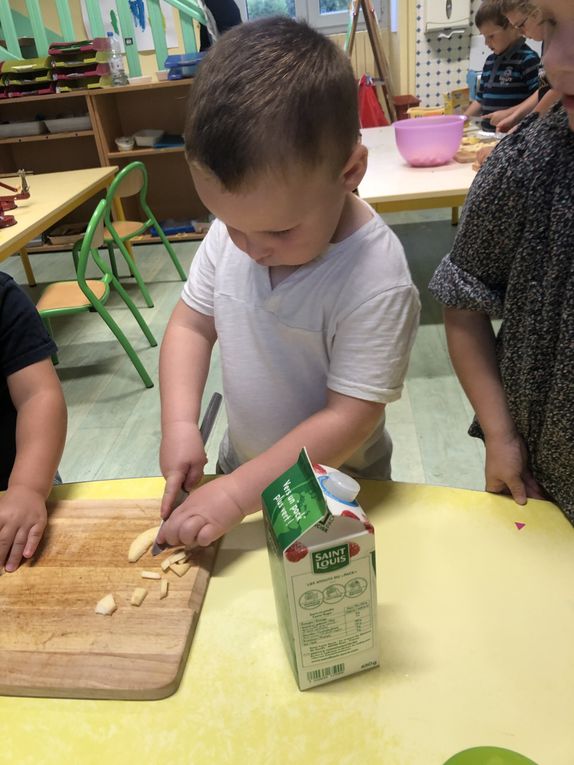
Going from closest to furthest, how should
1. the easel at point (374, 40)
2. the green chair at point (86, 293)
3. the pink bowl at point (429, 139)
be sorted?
the pink bowl at point (429, 139)
the green chair at point (86, 293)
the easel at point (374, 40)

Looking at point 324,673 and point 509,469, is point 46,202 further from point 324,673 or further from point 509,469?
point 324,673

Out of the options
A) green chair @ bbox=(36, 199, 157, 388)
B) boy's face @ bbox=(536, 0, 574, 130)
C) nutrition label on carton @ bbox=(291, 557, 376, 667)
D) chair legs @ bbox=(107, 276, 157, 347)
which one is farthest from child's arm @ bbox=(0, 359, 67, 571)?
chair legs @ bbox=(107, 276, 157, 347)

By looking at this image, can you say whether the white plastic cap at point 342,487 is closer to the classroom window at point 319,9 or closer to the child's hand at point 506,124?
the child's hand at point 506,124

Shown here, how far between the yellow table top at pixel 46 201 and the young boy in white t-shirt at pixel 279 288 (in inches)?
57.7

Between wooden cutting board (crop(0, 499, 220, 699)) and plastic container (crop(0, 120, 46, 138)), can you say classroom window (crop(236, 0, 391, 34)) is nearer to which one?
plastic container (crop(0, 120, 46, 138))

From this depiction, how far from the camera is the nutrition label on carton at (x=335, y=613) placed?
0.41m

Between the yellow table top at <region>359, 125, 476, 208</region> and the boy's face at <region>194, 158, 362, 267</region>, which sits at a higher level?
the boy's face at <region>194, 158, 362, 267</region>

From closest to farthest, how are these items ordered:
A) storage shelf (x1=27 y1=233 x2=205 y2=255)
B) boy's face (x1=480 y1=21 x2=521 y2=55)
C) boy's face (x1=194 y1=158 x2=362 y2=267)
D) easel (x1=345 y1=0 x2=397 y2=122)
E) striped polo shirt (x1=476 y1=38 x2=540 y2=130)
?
1. boy's face (x1=194 y1=158 x2=362 y2=267)
2. boy's face (x1=480 y1=21 x2=521 y2=55)
3. striped polo shirt (x1=476 y1=38 x2=540 y2=130)
4. easel (x1=345 y1=0 x2=397 y2=122)
5. storage shelf (x1=27 y1=233 x2=205 y2=255)

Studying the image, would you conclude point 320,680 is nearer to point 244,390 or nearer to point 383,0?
point 244,390

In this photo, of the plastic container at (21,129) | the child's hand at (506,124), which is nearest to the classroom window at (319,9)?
the plastic container at (21,129)

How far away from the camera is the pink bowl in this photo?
1.99 meters

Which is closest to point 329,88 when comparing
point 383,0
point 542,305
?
point 542,305

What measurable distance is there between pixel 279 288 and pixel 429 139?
1.58m

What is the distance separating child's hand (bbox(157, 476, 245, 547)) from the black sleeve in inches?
13.9
